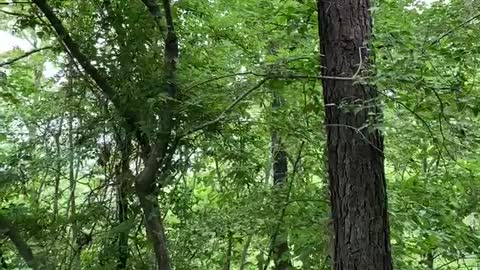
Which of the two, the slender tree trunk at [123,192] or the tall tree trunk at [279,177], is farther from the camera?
the tall tree trunk at [279,177]

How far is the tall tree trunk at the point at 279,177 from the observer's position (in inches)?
116

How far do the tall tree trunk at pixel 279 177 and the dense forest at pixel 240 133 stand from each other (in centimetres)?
2

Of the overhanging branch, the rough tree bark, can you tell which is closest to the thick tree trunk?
the rough tree bark

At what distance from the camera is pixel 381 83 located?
1995 mm

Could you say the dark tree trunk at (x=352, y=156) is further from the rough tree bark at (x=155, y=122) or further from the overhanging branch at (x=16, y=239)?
the overhanging branch at (x=16, y=239)

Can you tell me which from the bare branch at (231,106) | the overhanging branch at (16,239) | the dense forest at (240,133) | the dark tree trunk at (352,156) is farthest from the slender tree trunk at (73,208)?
the dark tree trunk at (352,156)

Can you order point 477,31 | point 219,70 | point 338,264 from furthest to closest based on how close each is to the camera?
point 219,70, point 477,31, point 338,264

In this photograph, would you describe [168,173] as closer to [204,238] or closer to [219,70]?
[204,238]

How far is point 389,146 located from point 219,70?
1011 millimetres

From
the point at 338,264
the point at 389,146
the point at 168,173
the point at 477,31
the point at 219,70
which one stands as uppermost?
the point at 219,70

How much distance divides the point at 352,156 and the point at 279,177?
5.25 ft

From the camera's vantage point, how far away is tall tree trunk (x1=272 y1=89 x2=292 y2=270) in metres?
2.96

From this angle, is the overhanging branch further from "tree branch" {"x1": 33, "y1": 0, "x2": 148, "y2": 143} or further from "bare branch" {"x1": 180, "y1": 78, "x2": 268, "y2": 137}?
"bare branch" {"x1": 180, "y1": 78, "x2": 268, "y2": 137}

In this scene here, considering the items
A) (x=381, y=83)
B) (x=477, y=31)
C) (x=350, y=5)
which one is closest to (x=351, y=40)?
(x=350, y=5)
